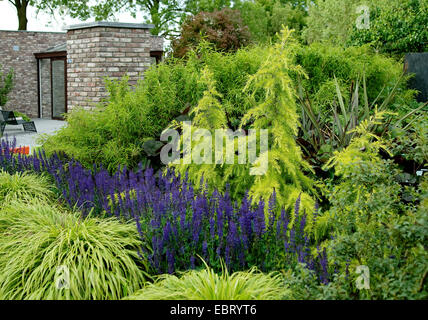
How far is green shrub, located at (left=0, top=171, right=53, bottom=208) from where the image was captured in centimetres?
442

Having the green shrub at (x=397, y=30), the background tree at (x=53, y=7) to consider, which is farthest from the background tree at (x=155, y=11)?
the green shrub at (x=397, y=30)

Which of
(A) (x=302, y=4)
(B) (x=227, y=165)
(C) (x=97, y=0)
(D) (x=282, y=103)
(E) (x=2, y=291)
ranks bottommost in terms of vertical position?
(E) (x=2, y=291)

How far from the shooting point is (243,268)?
2.81 meters

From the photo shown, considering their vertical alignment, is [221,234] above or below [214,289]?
above

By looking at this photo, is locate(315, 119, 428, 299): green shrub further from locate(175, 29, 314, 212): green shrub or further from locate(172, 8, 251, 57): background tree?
Answer: locate(172, 8, 251, 57): background tree

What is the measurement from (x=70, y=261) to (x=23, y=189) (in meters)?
2.05

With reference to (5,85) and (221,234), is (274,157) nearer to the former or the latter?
(221,234)

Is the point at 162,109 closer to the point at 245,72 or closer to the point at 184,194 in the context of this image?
the point at 245,72

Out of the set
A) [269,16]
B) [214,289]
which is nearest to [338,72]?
[214,289]

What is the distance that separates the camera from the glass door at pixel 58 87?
778 inches

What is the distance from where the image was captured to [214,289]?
234 cm

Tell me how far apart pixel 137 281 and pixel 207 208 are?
713 millimetres

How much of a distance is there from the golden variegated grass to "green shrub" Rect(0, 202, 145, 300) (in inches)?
10.5
